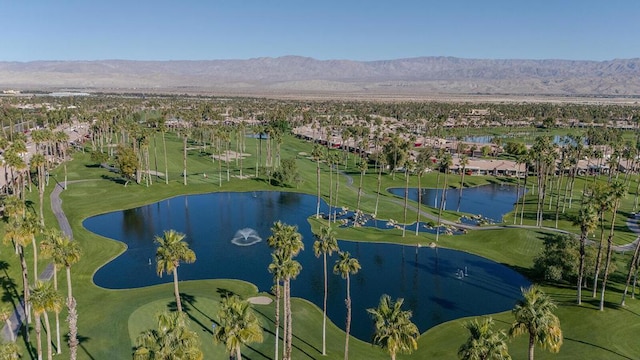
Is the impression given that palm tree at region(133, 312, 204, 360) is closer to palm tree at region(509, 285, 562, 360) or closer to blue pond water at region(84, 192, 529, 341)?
palm tree at region(509, 285, 562, 360)

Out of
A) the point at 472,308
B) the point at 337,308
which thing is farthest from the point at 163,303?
the point at 472,308

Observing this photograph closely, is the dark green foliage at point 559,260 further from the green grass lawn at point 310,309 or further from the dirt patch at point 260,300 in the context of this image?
the dirt patch at point 260,300

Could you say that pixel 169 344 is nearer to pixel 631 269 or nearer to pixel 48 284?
pixel 48 284

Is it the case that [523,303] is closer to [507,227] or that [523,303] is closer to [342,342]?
[342,342]

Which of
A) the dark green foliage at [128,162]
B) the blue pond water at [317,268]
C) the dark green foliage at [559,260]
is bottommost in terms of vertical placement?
the blue pond water at [317,268]

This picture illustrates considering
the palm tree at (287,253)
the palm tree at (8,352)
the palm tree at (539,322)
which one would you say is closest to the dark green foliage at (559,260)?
the palm tree at (539,322)

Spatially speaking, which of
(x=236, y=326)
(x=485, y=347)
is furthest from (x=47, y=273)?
(x=485, y=347)

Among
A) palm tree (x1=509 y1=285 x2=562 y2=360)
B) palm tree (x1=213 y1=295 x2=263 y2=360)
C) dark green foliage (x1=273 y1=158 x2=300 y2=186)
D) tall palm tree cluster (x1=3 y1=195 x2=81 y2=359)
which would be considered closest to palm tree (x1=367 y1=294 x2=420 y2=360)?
palm tree (x1=509 y1=285 x2=562 y2=360)
